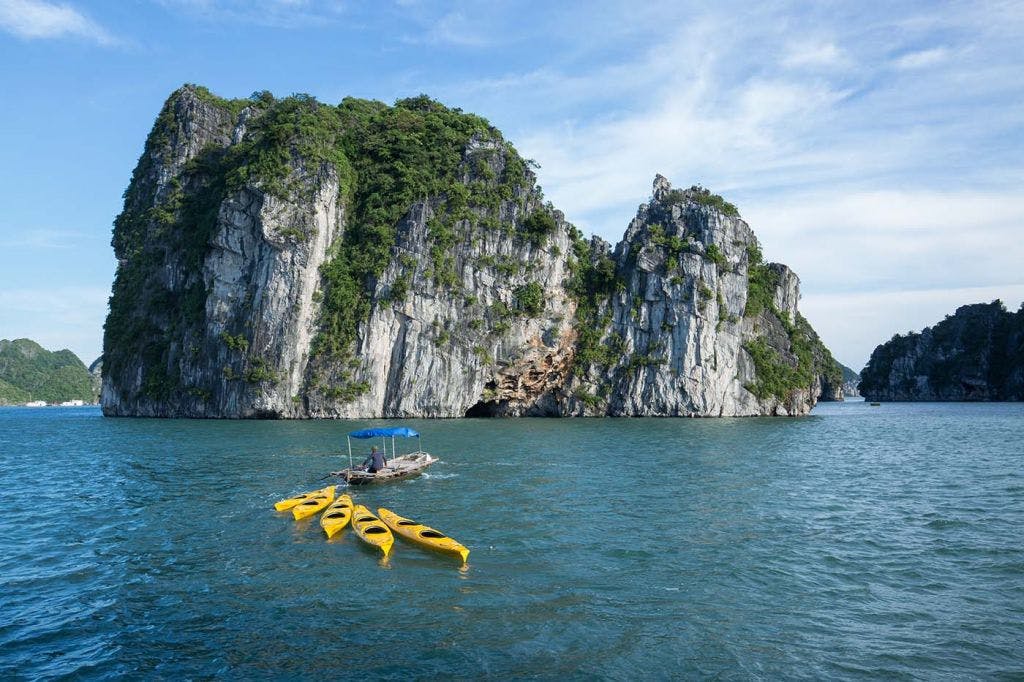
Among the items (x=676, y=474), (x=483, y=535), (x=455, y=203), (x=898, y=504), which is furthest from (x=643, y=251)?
(x=483, y=535)

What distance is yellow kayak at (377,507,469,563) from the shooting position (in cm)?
1524

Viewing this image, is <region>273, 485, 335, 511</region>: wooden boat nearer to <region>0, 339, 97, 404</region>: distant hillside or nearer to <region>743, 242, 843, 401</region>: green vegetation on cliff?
<region>743, 242, 843, 401</region>: green vegetation on cliff

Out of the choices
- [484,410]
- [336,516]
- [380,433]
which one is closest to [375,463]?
[380,433]

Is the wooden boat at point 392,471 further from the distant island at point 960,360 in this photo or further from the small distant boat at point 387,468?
the distant island at point 960,360

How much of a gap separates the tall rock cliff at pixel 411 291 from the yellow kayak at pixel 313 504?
40.4m

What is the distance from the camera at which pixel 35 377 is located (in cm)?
17112

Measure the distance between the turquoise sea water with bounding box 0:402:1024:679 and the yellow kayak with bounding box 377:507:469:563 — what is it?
276mm

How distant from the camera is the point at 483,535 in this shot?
17.4 metres

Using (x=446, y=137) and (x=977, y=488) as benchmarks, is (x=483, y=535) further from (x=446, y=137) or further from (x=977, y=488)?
(x=446, y=137)

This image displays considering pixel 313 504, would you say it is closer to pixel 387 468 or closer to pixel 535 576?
pixel 387 468

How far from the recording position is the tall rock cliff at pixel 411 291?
62.5m

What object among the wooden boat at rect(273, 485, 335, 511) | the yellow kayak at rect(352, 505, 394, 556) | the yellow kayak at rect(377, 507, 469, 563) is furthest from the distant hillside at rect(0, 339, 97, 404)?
the yellow kayak at rect(377, 507, 469, 563)

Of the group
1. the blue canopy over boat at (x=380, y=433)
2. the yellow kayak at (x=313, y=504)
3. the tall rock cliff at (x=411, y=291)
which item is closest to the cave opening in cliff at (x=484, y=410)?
the tall rock cliff at (x=411, y=291)

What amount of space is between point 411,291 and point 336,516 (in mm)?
46280
